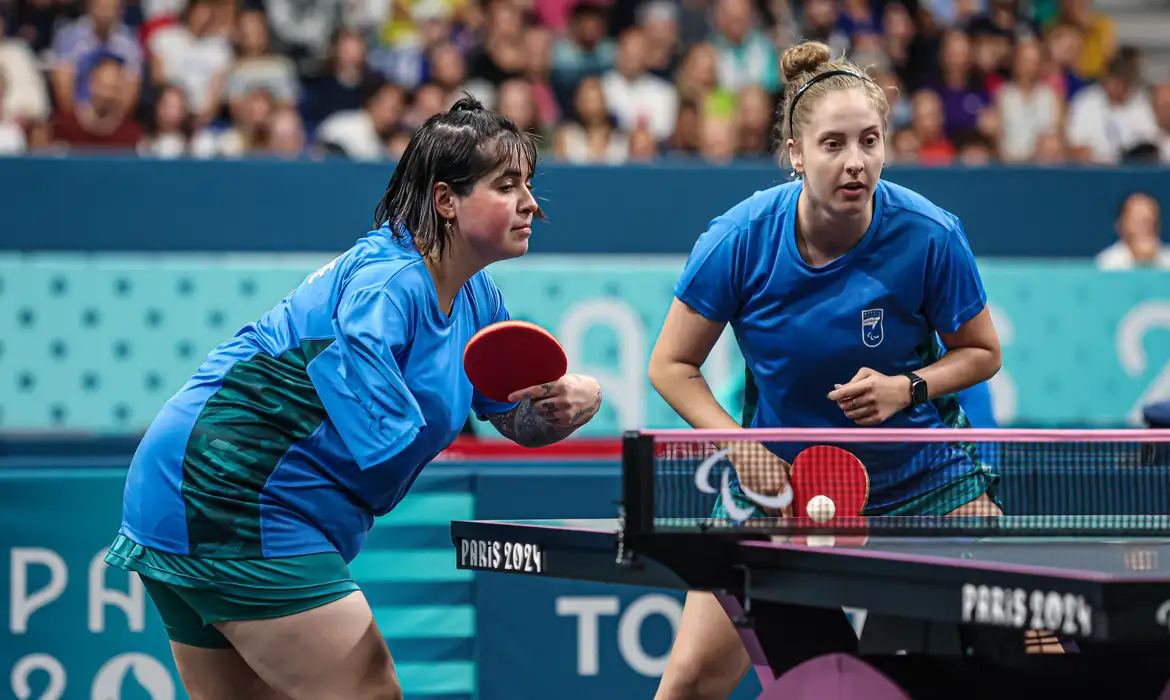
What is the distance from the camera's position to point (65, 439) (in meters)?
6.19

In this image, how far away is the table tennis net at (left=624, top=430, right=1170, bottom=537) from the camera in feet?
8.55

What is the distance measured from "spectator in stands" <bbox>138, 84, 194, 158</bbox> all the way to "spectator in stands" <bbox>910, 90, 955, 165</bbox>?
454 centimetres

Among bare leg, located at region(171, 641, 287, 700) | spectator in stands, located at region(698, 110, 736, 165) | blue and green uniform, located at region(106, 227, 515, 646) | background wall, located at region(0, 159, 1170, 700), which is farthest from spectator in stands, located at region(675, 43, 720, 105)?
bare leg, located at region(171, 641, 287, 700)

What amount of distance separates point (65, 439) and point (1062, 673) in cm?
458

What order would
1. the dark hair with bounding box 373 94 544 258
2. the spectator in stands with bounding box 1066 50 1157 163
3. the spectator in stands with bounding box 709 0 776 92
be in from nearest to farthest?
the dark hair with bounding box 373 94 544 258 → the spectator in stands with bounding box 709 0 776 92 → the spectator in stands with bounding box 1066 50 1157 163

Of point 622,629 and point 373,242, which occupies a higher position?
point 373,242

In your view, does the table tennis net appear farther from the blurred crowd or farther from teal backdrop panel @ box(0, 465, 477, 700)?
the blurred crowd

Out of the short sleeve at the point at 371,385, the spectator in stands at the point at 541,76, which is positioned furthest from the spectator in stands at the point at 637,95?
the short sleeve at the point at 371,385

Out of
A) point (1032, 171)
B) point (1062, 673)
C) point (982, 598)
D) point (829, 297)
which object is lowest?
point (1062, 673)

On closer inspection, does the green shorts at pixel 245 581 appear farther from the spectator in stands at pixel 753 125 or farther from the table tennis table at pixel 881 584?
the spectator in stands at pixel 753 125

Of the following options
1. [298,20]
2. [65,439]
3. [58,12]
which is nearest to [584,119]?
[298,20]

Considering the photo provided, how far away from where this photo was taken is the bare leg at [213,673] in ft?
10.0

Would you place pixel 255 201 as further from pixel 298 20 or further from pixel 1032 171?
pixel 1032 171

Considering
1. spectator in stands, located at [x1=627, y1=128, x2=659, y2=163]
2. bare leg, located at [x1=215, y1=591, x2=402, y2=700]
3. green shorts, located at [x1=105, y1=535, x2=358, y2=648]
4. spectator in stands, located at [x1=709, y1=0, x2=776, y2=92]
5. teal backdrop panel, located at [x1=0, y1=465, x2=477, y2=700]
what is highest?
spectator in stands, located at [x1=709, y1=0, x2=776, y2=92]
